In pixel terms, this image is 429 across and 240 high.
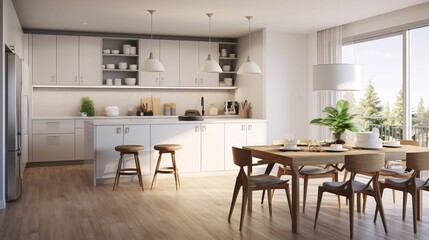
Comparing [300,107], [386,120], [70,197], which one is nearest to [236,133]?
[300,107]

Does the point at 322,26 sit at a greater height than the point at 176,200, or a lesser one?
greater

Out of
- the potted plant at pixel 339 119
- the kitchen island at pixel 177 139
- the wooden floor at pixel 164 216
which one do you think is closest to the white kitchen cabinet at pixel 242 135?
the kitchen island at pixel 177 139

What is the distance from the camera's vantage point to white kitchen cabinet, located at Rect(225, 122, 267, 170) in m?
7.67

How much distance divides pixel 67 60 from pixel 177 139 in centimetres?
309

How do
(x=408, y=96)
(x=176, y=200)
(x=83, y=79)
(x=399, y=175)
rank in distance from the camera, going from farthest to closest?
(x=83, y=79) < (x=408, y=96) < (x=176, y=200) < (x=399, y=175)

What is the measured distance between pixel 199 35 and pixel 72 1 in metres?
3.54

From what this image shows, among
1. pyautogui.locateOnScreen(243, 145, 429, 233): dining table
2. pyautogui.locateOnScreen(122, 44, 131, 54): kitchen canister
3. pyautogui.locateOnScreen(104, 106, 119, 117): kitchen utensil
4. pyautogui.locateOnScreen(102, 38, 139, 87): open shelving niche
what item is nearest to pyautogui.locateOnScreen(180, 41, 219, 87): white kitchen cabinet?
pyautogui.locateOnScreen(102, 38, 139, 87): open shelving niche

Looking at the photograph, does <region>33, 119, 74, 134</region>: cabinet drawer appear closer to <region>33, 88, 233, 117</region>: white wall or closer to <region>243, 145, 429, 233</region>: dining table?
<region>33, 88, 233, 117</region>: white wall

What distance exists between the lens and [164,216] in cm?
497

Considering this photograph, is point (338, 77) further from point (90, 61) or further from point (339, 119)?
point (90, 61)

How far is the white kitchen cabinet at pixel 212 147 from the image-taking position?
7.48 m

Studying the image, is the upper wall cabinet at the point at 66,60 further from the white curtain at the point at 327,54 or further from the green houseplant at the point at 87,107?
the white curtain at the point at 327,54

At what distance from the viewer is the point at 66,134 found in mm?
8695

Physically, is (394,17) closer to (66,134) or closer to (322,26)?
(322,26)
